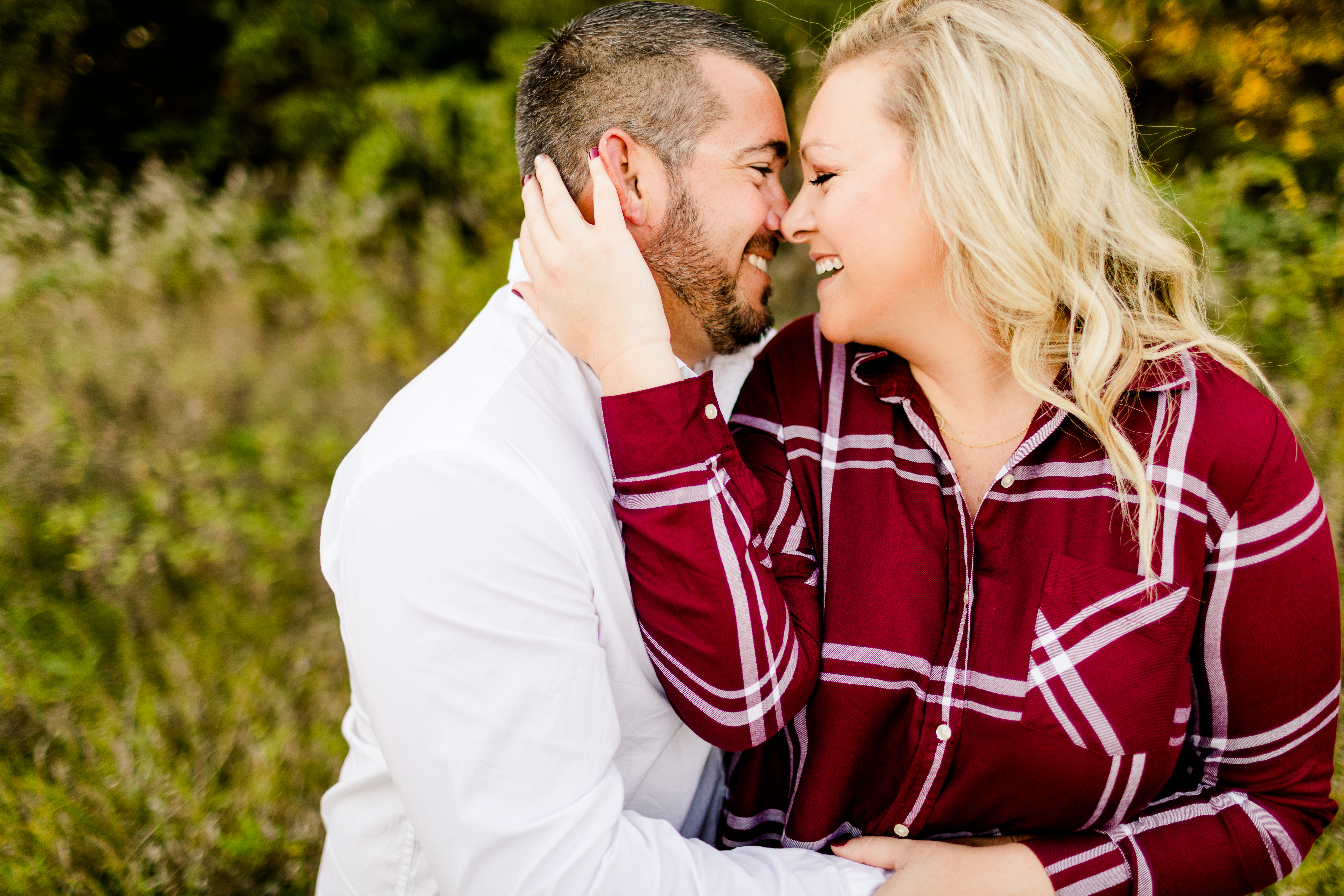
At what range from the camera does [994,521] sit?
5.04 feet

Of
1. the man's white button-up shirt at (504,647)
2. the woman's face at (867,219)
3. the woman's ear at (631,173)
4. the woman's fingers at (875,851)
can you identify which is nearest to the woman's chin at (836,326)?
the woman's face at (867,219)

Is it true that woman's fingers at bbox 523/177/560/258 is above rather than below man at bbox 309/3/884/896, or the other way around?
above

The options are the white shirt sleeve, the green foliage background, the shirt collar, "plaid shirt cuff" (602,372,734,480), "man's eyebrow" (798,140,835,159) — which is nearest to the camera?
the white shirt sleeve

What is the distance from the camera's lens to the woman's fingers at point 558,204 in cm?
155

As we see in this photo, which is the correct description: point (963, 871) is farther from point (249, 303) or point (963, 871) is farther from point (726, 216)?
point (249, 303)

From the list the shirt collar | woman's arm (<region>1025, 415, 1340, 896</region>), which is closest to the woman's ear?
the shirt collar

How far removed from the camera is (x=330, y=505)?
1595 millimetres

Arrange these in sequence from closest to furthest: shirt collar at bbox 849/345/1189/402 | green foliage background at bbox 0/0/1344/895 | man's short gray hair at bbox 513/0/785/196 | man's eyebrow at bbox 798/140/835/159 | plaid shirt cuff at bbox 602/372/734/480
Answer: plaid shirt cuff at bbox 602/372/734/480, shirt collar at bbox 849/345/1189/402, man's eyebrow at bbox 798/140/835/159, man's short gray hair at bbox 513/0/785/196, green foliage background at bbox 0/0/1344/895

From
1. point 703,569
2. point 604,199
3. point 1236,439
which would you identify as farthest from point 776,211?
point 1236,439

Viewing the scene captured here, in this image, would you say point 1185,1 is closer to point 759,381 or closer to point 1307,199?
point 1307,199

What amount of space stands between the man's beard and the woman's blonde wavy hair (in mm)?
430

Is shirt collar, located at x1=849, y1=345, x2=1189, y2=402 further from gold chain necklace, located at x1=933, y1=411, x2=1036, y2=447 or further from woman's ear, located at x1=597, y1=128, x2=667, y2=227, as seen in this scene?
woman's ear, located at x1=597, y1=128, x2=667, y2=227

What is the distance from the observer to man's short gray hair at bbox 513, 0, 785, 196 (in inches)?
67.9

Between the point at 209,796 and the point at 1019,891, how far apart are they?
7.67ft
